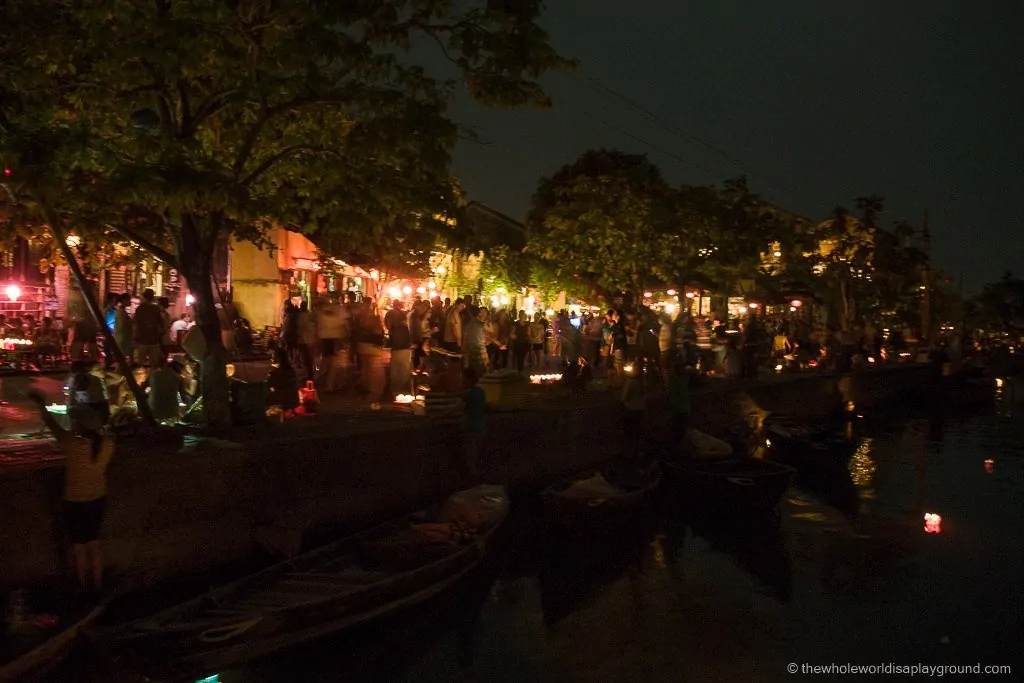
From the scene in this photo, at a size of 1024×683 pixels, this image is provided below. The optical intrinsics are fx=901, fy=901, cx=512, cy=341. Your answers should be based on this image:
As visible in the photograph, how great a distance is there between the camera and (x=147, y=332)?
1491 centimetres

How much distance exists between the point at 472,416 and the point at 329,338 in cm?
458

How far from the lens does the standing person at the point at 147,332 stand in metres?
14.8

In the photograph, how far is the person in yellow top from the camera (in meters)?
9.08

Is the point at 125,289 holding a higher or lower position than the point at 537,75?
lower

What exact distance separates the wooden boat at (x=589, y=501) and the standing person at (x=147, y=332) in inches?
272

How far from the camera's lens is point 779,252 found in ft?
127

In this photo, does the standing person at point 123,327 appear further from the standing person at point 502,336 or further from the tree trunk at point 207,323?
the standing person at point 502,336

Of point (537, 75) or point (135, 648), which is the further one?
point (537, 75)

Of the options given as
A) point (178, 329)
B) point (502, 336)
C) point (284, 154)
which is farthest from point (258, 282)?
point (284, 154)

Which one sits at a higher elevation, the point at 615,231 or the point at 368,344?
the point at 615,231

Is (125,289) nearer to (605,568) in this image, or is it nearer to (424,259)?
(424,259)

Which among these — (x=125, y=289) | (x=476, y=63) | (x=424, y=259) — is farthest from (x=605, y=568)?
(x=424, y=259)

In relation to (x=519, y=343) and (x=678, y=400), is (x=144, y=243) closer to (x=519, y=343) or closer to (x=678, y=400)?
(x=678, y=400)

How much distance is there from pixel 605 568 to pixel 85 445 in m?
7.02
